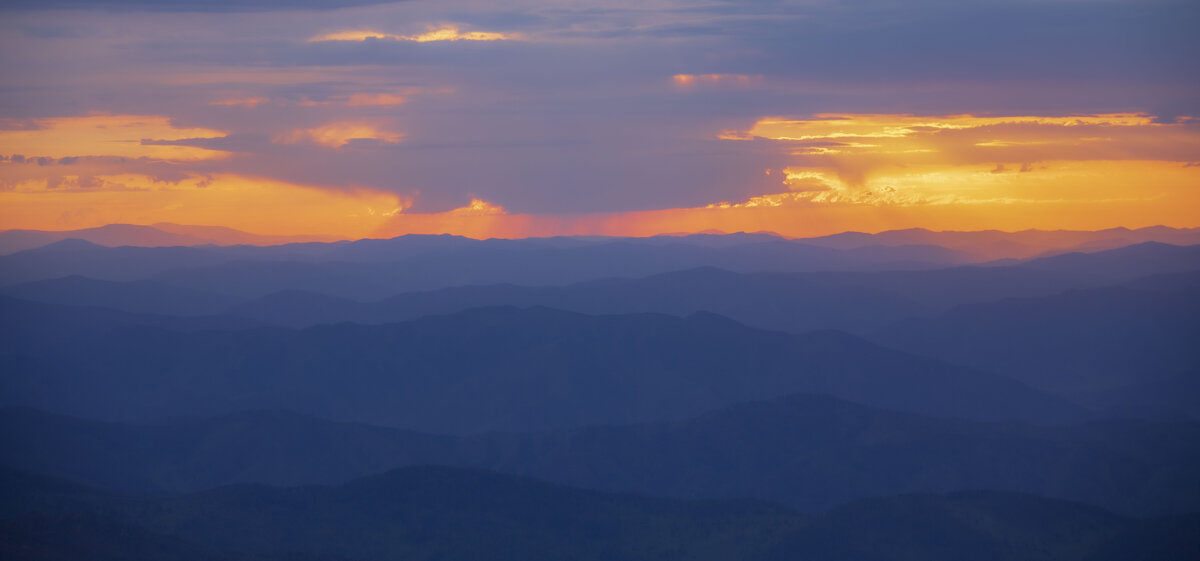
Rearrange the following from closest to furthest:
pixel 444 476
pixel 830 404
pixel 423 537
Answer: pixel 423 537, pixel 444 476, pixel 830 404

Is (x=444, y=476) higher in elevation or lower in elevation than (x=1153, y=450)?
lower

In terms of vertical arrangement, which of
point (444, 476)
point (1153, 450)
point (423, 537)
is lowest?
point (423, 537)

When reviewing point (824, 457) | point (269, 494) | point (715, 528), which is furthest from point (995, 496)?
point (269, 494)

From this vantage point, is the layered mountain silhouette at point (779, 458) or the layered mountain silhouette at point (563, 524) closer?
the layered mountain silhouette at point (563, 524)

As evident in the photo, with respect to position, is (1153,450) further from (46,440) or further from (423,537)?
(46,440)

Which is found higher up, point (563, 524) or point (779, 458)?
point (779, 458)

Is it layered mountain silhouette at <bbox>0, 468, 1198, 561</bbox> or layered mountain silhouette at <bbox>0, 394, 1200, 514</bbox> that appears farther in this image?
layered mountain silhouette at <bbox>0, 394, 1200, 514</bbox>

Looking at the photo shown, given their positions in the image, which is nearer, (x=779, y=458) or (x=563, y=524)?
(x=563, y=524)

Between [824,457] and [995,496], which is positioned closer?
[995,496]

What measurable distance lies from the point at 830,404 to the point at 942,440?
2116 centimetres

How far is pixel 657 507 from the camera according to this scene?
14675 centimetres

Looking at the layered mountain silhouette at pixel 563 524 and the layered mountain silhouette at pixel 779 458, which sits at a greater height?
the layered mountain silhouette at pixel 779 458

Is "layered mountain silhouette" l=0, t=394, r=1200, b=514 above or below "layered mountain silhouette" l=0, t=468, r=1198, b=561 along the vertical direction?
above

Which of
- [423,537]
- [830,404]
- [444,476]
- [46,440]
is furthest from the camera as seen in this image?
[830,404]
